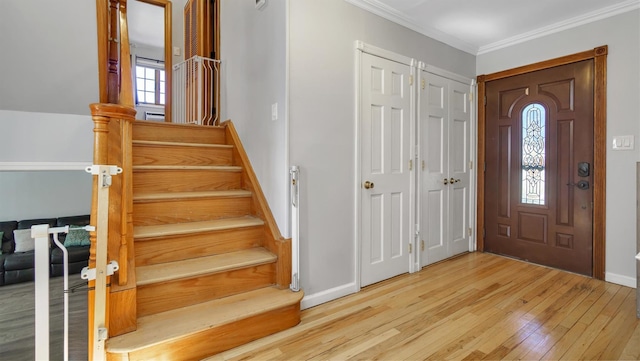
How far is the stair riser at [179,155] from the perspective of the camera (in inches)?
99.0

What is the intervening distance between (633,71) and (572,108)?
0.47 meters

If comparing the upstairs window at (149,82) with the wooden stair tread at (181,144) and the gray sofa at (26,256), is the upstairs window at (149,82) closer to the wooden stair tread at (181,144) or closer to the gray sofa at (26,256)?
the gray sofa at (26,256)

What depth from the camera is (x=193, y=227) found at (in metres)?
2.16

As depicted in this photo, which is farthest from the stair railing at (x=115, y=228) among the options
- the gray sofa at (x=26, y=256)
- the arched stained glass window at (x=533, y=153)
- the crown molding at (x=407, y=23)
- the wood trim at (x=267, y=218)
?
the arched stained glass window at (x=533, y=153)

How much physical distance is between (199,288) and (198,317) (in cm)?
20

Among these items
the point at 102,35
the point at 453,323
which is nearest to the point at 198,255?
the point at 453,323

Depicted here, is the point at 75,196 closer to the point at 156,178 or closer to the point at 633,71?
the point at 156,178

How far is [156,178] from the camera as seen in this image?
7.92 feet

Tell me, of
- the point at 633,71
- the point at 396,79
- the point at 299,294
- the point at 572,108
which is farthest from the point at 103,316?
the point at 633,71

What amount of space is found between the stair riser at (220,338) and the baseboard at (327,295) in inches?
8.7

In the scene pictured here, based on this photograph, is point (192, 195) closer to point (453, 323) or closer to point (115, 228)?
point (115, 228)

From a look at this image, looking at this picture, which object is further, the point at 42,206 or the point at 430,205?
the point at 42,206

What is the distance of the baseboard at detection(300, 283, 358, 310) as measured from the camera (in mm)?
2242

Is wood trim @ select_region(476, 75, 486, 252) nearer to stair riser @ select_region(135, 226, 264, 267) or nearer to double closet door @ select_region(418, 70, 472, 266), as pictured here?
double closet door @ select_region(418, 70, 472, 266)
